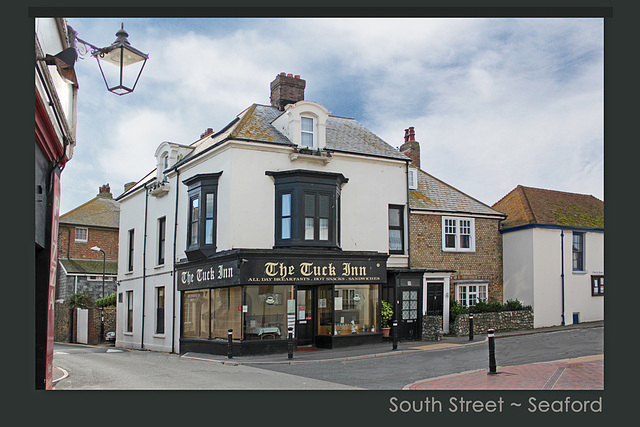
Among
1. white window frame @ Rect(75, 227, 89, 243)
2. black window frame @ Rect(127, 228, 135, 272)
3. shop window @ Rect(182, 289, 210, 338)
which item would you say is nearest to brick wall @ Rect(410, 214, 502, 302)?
shop window @ Rect(182, 289, 210, 338)

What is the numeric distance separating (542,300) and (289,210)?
32.9 ft

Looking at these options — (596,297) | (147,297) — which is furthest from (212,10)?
(596,297)

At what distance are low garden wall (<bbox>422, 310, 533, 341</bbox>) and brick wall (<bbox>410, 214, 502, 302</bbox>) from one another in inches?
49.0

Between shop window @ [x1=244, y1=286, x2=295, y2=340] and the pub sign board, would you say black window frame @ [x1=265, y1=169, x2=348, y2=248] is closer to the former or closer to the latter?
the pub sign board

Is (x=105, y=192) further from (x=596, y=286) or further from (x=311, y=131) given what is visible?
(x=596, y=286)

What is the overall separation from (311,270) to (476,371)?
7.34 metres

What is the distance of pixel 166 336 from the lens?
2192cm

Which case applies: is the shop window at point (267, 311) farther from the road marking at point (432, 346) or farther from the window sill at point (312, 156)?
the window sill at point (312, 156)

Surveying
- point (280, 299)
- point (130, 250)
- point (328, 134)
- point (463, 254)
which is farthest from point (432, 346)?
point (130, 250)

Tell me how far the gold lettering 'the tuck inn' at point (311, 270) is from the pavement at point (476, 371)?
2252 millimetres

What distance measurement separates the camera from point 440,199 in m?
23.3

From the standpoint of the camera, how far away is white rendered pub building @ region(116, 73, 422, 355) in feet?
60.3

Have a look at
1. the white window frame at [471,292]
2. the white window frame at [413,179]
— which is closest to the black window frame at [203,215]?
the white window frame at [413,179]

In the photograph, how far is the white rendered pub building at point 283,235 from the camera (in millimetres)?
18375
